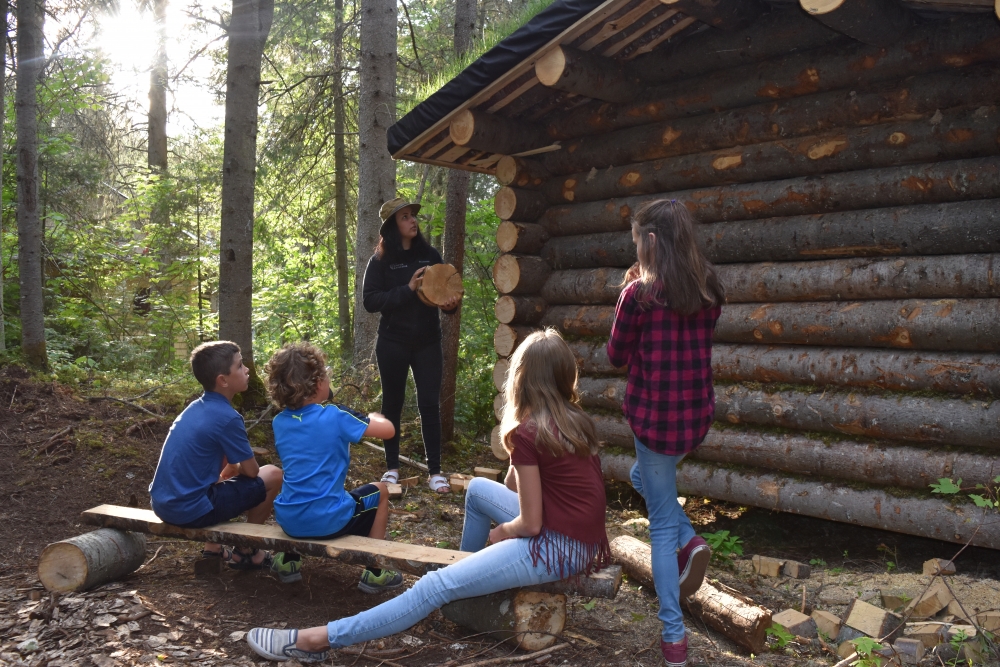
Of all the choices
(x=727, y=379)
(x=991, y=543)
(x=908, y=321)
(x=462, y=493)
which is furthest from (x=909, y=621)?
(x=462, y=493)

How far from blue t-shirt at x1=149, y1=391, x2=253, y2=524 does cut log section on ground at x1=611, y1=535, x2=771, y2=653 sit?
2.44 metres

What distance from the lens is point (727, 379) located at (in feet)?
18.8

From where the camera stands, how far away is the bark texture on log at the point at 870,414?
436 cm

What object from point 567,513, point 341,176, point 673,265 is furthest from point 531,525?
point 341,176

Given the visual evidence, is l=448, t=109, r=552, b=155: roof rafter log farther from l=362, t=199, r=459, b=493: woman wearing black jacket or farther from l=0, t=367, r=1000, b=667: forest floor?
l=0, t=367, r=1000, b=667: forest floor

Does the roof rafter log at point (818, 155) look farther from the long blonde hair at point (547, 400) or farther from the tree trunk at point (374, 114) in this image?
the long blonde hair at point (547, 400)

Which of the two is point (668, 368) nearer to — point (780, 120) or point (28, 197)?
point (780, 120)

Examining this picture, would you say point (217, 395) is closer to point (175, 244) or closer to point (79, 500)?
point (79, 500)

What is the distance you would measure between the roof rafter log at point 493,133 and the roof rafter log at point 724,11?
1.91 metres

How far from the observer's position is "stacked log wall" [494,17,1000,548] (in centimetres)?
448

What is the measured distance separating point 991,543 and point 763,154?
298 centimetres

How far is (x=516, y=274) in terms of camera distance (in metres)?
6.88

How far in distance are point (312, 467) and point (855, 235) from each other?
152 inches

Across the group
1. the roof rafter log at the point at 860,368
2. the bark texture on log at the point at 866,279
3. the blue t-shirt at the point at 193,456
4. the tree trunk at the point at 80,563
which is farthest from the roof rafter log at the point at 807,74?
the tree trunk at the point at 80,563
